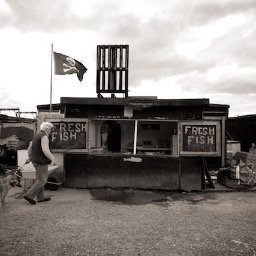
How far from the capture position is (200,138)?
938cm

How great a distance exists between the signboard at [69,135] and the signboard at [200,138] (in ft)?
10.1

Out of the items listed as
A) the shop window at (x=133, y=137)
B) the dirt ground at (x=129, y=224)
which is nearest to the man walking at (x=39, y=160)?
the dirt ground at (x=129, y=224)

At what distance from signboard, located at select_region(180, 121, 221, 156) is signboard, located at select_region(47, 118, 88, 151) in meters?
3.08

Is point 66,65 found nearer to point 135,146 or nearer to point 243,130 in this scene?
point 135,146

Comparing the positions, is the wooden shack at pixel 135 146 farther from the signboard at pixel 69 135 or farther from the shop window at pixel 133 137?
the shop window at pixel 133 137

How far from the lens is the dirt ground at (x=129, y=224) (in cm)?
507

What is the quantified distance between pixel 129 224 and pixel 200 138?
4.09 m

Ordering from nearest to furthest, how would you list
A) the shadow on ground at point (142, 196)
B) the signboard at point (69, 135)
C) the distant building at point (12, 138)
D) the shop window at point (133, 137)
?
the shadow on ground at point (142, 196), the signboard at point (69, 135), the shop window at point (133, 137), the distant building at point (12, 138)

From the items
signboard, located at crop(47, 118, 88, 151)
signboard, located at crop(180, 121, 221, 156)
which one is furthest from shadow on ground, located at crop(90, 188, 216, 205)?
signboard, located at crop(47, 118, 88, 151)

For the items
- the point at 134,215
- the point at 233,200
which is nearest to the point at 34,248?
the point at 134,215

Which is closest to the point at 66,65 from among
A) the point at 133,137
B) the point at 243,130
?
the point at 133,137

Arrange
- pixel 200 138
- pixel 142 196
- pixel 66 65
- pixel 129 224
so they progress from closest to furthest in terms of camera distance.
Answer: pixel 129 224 < pixel 142 196 < pixel 200 138 < pixel 66 65

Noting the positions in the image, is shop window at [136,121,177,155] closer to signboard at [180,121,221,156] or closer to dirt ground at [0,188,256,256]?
signboard at [180,121,221,156]

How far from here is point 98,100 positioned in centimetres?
959
